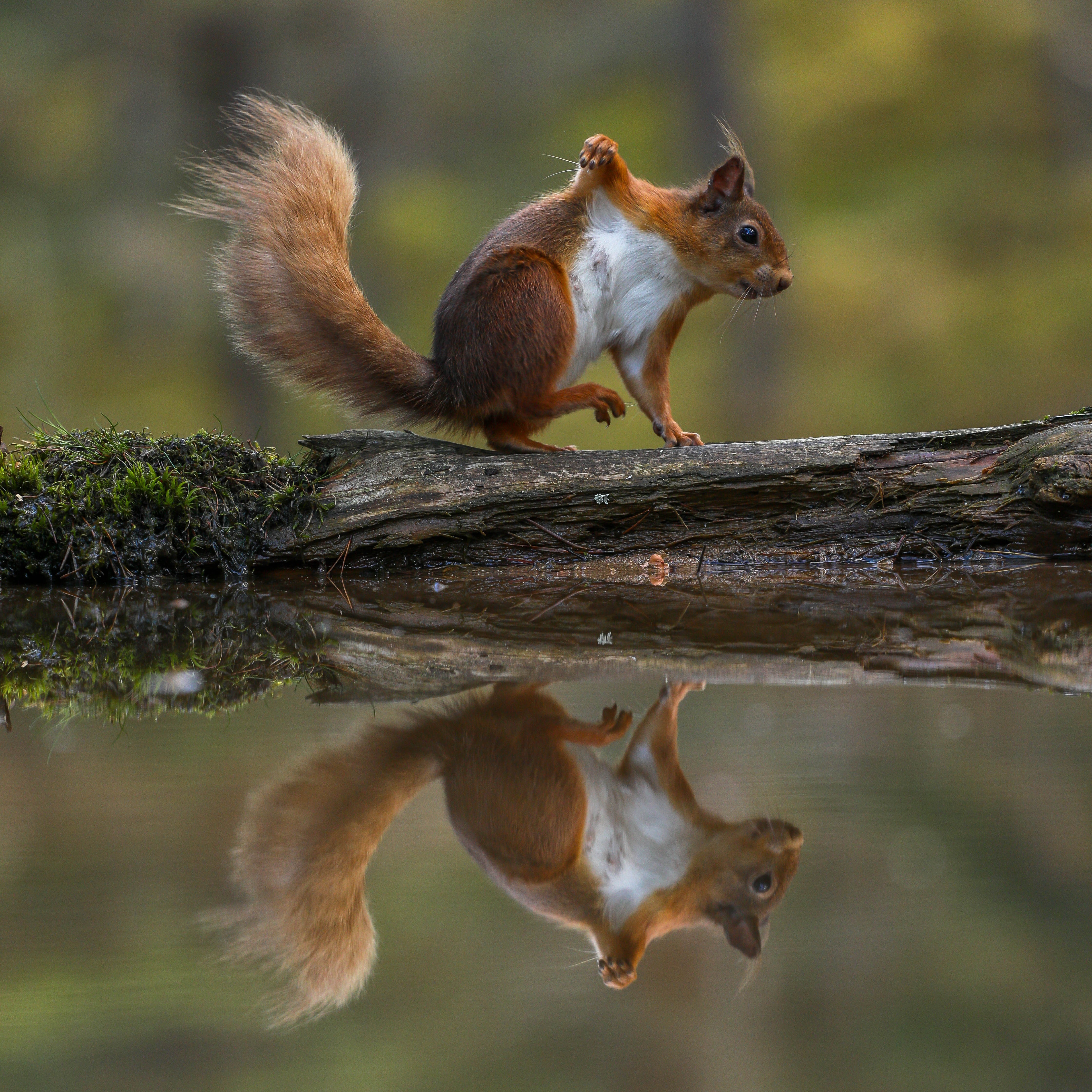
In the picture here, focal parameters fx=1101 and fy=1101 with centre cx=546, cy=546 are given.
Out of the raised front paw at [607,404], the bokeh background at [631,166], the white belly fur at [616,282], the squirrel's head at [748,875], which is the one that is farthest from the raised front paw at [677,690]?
the bokeh background at [631,166]

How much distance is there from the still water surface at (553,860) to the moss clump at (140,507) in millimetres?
1236

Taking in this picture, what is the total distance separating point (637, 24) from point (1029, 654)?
13504 millimetres

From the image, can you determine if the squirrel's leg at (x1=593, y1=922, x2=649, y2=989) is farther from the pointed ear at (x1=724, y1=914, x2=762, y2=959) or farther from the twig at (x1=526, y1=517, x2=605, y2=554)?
the twig at (x1=526, y1=517, x2=605, y2=554)

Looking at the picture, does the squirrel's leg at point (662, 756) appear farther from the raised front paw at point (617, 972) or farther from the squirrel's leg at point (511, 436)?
the squirrel's leg at point (511, 436)

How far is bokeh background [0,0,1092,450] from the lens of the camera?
10.7 meters

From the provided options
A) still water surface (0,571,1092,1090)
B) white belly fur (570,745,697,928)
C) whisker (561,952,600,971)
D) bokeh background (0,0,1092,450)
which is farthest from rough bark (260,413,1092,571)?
bokeh background (0,0,1092,450)

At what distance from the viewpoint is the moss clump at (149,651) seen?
201 centimetres

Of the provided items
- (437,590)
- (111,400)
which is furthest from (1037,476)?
(111,400)

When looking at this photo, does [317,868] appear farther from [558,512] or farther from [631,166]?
[631,166]

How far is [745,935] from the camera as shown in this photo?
1050mm

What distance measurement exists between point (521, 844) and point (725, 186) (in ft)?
9.29

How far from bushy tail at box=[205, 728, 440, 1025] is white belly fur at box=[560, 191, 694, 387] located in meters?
2.20

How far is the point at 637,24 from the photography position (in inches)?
546

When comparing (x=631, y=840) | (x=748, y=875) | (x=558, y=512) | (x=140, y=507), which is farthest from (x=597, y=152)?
(x=748, y=875)
